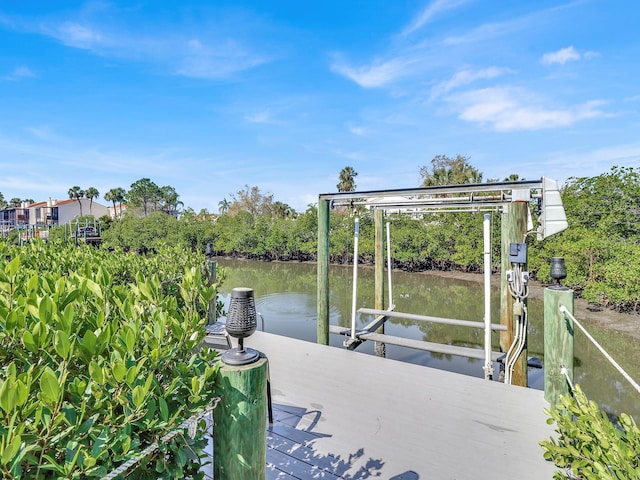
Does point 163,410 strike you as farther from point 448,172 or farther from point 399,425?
point 448,172

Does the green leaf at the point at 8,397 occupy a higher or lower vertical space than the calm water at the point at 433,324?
higher

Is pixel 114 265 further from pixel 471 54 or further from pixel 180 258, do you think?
pixel 471 54

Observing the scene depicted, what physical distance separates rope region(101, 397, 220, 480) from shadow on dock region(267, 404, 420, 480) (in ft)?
3.83

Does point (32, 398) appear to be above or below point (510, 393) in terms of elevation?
above

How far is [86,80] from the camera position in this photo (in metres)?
11.9

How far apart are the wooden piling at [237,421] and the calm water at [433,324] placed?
3.21 m

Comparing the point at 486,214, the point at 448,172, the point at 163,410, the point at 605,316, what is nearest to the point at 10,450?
the point at 163,410

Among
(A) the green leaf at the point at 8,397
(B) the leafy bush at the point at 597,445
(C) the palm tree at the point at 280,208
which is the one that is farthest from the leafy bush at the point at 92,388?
(C) the palm tree at the point at 280,208

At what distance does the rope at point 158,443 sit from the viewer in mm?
760

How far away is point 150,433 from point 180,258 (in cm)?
330

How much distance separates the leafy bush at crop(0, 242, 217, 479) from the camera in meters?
0.72

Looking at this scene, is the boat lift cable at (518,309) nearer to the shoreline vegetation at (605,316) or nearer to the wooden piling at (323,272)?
the wooden piling at (323,272)

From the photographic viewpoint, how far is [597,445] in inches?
41.1

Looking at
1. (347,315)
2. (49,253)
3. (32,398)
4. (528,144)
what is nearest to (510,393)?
(32,398)
